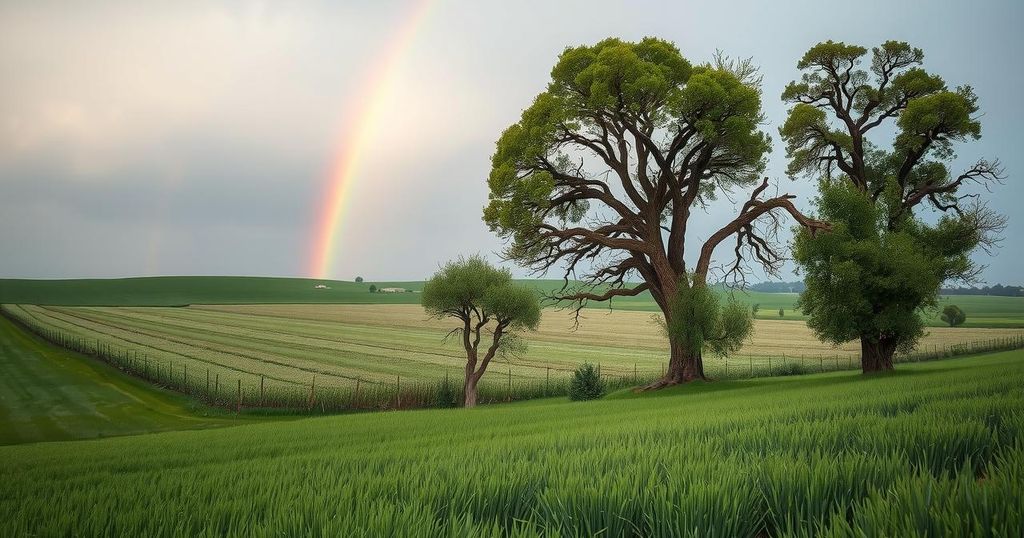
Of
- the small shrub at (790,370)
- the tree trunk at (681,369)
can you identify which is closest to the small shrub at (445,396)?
the tree trunk at (681,369)

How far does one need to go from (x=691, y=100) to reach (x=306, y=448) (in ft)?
84.8

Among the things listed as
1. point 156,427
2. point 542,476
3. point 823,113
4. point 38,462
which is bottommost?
point 156,427

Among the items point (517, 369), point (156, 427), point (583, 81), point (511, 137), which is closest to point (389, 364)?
point (517, 369)

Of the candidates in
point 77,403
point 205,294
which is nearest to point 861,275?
point 77,403

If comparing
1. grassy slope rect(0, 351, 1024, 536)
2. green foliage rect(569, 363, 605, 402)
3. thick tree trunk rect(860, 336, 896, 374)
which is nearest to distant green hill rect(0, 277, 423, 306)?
green foliage rect(569, 363, 605, 402)

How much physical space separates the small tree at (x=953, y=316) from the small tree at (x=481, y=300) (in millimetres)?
83838

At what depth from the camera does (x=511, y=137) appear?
31922 mm

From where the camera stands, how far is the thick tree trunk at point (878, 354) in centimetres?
2988

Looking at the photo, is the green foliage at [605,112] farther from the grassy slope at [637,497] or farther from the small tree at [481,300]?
the grassy slope at [637,497]

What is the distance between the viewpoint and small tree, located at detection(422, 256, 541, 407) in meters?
41.2

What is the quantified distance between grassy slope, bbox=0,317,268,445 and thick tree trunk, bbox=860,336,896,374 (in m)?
36.4

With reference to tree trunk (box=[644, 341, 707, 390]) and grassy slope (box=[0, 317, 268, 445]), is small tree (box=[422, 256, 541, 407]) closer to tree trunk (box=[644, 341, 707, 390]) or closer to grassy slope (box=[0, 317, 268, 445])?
tree trunk (box=[644, 341, 707, 390])

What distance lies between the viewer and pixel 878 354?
30156 mm

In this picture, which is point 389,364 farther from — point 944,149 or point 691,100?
point 944,149
